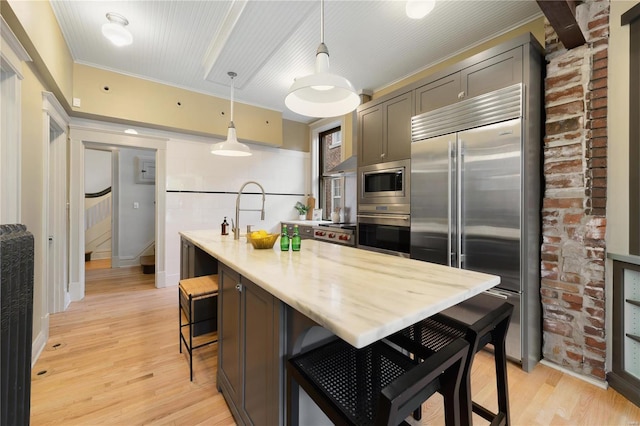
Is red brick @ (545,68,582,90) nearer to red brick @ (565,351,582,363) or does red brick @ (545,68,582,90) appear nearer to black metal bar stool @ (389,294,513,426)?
black metal bar stool @ (389,294,513,426)

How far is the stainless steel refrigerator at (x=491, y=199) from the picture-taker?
1976mm

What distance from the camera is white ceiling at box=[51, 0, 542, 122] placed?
2.32 metres

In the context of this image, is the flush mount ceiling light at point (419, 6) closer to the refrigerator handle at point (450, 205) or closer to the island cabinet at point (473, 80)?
the island cabinet at point (473, 80)

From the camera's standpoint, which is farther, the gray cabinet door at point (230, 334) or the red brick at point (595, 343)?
the red brick at point (595, 343)

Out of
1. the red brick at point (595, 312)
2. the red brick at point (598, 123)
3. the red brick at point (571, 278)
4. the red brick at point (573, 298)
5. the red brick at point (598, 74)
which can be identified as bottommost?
the red brick at point (595, 312)

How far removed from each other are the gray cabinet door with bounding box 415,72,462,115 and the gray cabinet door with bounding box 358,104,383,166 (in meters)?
0.52

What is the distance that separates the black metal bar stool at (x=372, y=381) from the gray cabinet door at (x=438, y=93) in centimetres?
217

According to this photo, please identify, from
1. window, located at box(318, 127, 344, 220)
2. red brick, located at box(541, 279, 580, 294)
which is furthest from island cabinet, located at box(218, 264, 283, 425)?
window, located at box(318, 127, 344, 220)

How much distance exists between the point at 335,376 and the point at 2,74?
107 inches

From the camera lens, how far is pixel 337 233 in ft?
11.8

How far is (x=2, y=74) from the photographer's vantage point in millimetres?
1806

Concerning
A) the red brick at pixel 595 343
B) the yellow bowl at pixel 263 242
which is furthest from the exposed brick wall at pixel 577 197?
the yellow bowl at pixel 263 242

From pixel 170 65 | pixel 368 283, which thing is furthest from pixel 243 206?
pixel 368 283

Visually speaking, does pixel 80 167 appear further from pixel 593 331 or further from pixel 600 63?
pixel 593 331
